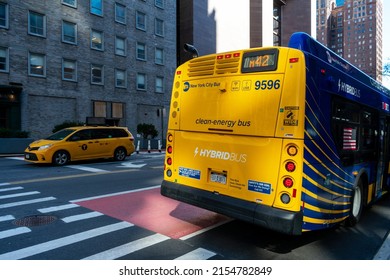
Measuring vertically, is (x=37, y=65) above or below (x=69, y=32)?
below

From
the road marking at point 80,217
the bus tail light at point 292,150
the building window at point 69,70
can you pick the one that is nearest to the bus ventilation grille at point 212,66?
the bus tail light at point 292,150

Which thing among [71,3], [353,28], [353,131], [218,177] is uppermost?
[353,28]

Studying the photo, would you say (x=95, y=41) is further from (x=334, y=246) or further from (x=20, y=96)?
(x=334, y=246)

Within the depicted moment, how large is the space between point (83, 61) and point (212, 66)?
91.5 feet

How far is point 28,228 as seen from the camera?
5289 millimetres

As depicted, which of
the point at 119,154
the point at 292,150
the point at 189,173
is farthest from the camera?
the point at 119,154

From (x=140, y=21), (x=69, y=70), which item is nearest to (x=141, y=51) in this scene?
(x=140, y=21)

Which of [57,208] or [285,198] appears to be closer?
[285,198]

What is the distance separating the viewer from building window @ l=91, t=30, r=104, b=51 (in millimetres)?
31281

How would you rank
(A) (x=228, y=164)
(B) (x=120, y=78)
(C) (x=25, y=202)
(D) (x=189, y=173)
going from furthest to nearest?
1. (B) (x=120, y=78)
2. (C) (x=25, y=202)
3. (D) (x=189, y=173)
4. (A) (x=228, y=164)

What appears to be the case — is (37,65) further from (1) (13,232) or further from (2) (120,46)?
(1) (13,232)

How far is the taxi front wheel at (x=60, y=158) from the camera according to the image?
43.8 feet

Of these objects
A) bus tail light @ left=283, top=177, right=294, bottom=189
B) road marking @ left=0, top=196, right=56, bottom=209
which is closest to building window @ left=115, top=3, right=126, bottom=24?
road marking @ left=0, top=196, right=56, bottom=209

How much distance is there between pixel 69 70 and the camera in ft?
96.2
